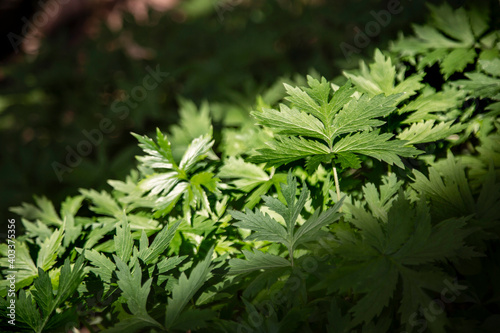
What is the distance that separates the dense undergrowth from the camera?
0.83 m

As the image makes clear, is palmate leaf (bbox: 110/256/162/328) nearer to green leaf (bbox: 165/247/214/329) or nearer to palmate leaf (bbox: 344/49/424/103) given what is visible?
green leaf (bbox: 165/247/214/329)

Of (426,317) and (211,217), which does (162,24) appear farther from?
(426,317)

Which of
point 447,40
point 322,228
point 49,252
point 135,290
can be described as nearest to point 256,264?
point 322,228

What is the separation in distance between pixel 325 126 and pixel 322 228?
30 cm

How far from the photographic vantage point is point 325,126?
1.09 metres

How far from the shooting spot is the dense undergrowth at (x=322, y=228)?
32.7 inches

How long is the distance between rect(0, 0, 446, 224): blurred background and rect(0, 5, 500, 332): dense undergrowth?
0.99 metres

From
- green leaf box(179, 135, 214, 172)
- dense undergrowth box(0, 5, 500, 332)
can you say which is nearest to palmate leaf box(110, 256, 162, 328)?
dense undergrowth box(0, 5, 500, 332)

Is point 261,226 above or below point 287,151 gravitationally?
below

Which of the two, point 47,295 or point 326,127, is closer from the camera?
point 47,295

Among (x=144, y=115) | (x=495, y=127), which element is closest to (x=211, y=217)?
(x=495, y=127)

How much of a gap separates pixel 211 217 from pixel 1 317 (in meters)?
0.60

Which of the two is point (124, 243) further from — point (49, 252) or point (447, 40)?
point (447, 40)

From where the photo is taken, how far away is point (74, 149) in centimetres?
294
